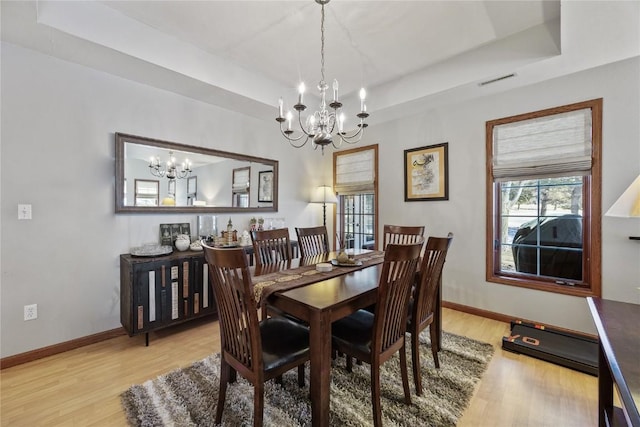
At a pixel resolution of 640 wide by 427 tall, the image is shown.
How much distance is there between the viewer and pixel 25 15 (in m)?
1.89

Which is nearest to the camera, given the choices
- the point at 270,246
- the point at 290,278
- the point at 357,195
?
the point at 290,278

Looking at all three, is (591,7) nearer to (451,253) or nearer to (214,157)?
(451,253)

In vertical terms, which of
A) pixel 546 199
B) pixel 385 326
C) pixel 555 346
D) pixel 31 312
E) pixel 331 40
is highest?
pixel 331 40

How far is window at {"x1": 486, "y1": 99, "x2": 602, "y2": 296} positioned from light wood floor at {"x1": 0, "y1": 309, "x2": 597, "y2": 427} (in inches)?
35.3

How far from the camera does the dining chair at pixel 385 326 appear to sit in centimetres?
149

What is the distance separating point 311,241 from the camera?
9.74 feet

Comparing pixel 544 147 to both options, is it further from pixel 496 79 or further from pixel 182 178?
pixel 182 178

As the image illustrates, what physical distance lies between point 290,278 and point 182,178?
200cm

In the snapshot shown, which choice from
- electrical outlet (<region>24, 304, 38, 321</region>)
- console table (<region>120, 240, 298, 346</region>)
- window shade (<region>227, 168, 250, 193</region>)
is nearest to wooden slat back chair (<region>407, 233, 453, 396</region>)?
console table (<region>120, 240, 298, 346</region>)

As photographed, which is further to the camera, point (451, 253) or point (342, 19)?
point (451, 253)

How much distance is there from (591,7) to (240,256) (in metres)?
2.65

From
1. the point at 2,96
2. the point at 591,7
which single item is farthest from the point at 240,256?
the point at 591,7

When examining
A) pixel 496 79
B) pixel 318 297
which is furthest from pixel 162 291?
pixel 496 79

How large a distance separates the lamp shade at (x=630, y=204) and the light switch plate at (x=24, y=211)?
3.92m
